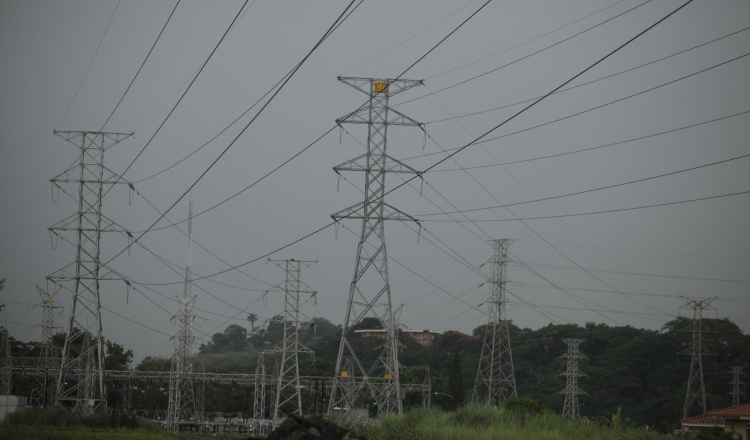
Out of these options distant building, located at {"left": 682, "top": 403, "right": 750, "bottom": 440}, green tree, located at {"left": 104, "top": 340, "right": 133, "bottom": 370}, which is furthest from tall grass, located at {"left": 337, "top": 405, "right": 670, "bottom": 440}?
green tree, located at {"left": 104, "top": 340, "right": 133, "bottom": 370}

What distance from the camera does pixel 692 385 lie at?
77062 millimetres

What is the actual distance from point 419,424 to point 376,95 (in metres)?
Answer: 15.5

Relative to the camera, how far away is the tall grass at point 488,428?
68.0ft

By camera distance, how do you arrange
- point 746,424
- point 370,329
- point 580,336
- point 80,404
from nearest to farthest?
point 746,424 → point 80,404 → point 580,336 → point 370,329

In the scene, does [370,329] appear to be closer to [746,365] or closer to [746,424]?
[746,365]

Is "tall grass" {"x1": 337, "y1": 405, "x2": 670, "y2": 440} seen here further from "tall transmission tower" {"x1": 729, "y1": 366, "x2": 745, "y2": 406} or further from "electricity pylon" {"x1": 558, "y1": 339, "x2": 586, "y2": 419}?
"electricity pylon" {"x1": 558, "y1": 339, "x2": 586, "y2": 419}

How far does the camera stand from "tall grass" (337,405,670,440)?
2072 cm

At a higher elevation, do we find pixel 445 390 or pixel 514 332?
pixel 514 332

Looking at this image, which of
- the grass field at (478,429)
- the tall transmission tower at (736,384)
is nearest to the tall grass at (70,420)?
the grass field at (478,429)

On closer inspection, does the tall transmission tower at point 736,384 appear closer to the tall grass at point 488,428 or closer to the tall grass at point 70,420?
the tall grass at point 488,428

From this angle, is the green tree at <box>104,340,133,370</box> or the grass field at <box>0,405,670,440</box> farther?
the green tree at <box>104,340,133,370</box>

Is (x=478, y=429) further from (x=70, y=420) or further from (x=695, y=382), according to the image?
(x=695, y=382)

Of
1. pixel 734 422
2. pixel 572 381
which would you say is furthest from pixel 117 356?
pixel 734 422

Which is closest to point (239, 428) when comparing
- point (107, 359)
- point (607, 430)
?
point (107, 359)
